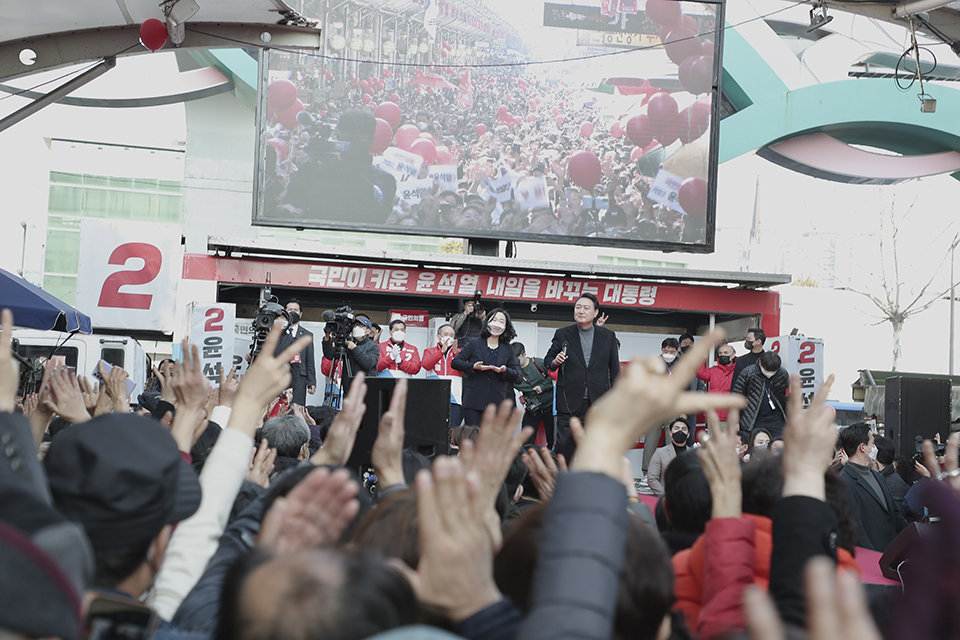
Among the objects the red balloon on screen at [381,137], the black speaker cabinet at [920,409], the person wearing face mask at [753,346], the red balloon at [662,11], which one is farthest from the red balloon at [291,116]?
the black speaker cabinet at [920,409]

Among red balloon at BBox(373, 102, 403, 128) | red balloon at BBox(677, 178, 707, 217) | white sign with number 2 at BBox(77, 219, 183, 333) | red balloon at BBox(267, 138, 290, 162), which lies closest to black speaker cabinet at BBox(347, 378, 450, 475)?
red balloon at BBox(267, 138, 290, 162)

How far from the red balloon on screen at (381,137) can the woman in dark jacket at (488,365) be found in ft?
18.0

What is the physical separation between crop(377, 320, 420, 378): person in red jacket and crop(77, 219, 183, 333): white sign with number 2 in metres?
6.00

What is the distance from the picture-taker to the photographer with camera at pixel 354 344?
8219 millimetres

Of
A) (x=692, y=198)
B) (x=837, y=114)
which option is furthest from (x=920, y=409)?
(x=837, y=114)

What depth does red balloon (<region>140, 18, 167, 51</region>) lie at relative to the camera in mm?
4730

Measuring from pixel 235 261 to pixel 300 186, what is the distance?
1.42 metres

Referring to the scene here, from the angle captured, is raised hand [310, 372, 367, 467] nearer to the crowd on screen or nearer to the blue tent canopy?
the blue tent canopy

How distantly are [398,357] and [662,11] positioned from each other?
787 centimetres

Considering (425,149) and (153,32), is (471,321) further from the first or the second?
(153,32)

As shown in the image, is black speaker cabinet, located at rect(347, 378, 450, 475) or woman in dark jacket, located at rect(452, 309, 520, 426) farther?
woman in dark jacket, located at rect(452, 309, 520, 426)

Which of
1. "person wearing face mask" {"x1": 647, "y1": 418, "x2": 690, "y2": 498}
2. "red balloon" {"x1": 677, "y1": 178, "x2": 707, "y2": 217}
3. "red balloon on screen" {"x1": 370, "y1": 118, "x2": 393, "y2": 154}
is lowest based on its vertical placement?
"person wearing face mask" {"x1": 647, "y1": 418, "x2": 690, "y2": 498}

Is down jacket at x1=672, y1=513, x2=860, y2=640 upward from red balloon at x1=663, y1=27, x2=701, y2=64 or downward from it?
downward

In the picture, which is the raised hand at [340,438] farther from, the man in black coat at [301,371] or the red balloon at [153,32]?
the man in black coat at [301,371]
